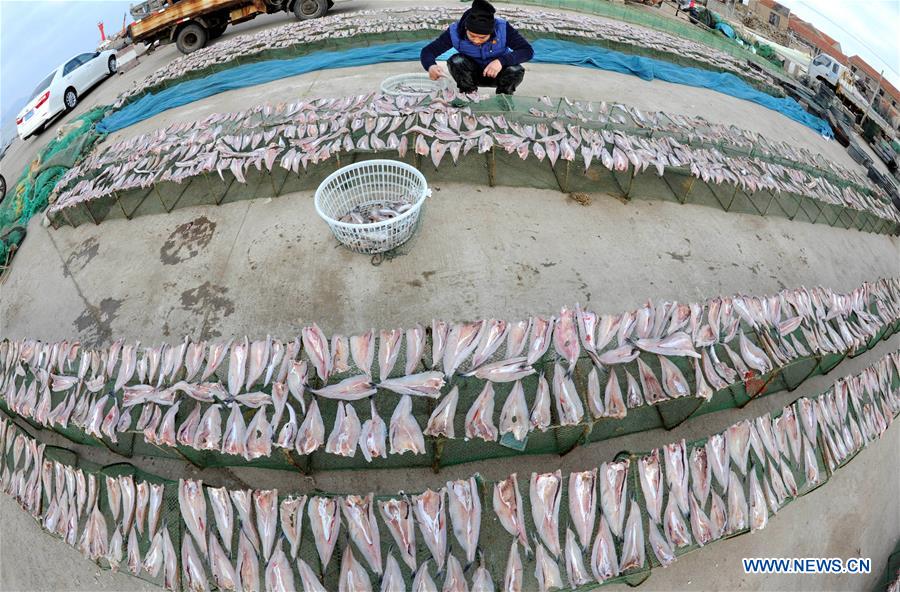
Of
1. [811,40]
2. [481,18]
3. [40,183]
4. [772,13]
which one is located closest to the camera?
[481,18]

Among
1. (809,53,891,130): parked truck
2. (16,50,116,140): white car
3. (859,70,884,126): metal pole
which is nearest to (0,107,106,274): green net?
(16,50,116,140): white car

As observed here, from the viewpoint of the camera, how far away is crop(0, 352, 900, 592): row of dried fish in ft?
7.11

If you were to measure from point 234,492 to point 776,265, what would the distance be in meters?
4.43

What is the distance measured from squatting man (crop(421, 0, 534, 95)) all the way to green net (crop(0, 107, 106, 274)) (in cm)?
477

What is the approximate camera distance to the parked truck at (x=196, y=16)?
Answer: 958 cm

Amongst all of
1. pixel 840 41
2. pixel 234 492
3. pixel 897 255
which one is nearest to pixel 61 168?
pixel 234 492

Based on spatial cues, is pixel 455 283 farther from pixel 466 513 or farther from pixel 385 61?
pixel 385 61

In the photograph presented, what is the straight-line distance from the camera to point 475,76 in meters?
4.92

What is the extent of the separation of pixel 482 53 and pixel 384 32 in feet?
12.1

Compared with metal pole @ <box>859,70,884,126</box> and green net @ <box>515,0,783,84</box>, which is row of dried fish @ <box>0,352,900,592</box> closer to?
green net @ <box>515,0,783,84</box>

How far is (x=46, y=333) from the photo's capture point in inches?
155

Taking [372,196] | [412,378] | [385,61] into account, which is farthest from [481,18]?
[412,378]

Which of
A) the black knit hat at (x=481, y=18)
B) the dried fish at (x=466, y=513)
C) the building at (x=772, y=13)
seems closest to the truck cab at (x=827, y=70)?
the building at (x=772, y=13)

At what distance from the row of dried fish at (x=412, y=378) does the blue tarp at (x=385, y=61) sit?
5184 millimetres
